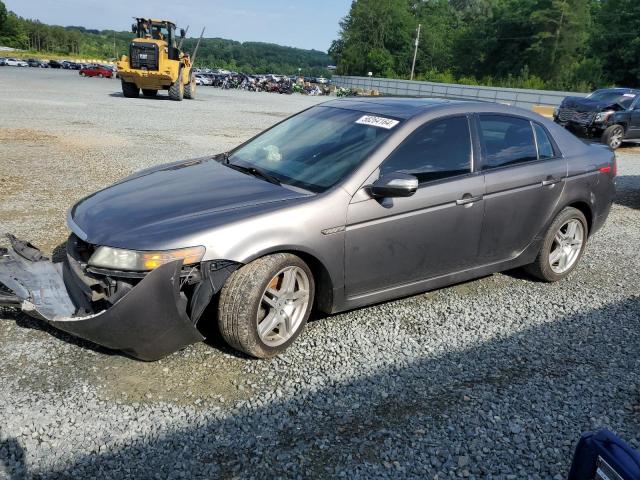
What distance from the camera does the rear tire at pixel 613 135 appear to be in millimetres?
14820

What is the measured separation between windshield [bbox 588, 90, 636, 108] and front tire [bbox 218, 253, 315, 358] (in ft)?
48.3

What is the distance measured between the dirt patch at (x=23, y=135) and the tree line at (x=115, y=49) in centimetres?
10471

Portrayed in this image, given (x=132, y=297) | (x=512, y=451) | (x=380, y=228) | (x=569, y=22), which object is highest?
(x=569, y=22)

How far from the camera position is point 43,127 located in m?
13.1

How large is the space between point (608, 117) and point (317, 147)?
13.5m

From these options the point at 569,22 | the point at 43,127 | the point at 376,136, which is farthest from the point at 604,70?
the point at 376,136

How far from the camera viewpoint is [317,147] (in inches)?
160

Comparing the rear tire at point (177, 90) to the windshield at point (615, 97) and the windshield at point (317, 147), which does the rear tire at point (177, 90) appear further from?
the windshield at point (317, 147)

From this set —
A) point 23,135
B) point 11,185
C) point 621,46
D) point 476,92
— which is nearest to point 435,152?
point 11,185

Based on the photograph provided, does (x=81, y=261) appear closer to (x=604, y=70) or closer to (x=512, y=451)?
(x=512, y=451)

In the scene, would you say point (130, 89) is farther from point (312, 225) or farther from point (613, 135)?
point (312, 225)

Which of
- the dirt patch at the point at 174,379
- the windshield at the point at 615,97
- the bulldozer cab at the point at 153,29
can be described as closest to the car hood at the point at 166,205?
the dirt patch at the point at 174,379

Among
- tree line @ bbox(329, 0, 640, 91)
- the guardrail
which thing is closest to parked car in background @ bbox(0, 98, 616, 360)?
the guardrail

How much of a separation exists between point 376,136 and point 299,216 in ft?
3.21
